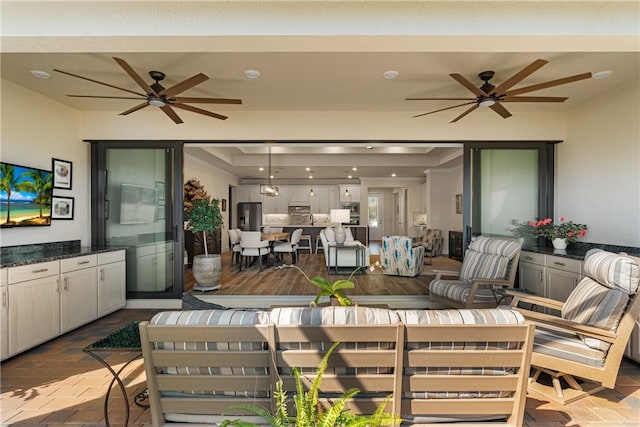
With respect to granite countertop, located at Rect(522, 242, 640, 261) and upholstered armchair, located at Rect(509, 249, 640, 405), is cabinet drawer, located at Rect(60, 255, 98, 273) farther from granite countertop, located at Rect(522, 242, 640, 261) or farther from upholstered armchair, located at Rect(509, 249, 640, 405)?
granite countertop, located at Rect(522, 242, 640, 261)

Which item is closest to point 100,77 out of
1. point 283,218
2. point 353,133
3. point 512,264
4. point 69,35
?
point 69,35

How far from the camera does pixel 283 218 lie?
1174 centimetres

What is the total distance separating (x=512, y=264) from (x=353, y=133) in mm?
2505

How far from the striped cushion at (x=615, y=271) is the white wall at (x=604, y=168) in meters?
1.36

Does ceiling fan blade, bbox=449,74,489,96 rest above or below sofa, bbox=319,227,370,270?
above

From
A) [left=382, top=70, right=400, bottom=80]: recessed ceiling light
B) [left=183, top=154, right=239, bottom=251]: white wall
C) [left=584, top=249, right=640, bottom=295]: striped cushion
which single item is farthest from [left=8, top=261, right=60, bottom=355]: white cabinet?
[left=584, top=249, right=640, bottom=295]: striped cushion

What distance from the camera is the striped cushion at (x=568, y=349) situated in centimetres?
213

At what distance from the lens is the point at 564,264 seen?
344cm

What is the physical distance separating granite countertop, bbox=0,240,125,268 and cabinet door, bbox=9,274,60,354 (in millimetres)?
189

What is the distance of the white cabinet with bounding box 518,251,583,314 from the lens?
131 inches

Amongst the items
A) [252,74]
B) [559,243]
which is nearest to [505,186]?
[559,243]

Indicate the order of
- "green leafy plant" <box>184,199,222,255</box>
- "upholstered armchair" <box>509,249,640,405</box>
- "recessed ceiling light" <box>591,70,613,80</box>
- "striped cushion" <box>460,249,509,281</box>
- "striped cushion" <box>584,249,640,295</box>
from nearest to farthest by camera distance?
"upholstered armchair" <box>509,249,640,405</box> < "striped cushion" <box>584,249,640,295</box> < "recessed ceiling light" <box>591,70,613,80</box> < "striped cushion" <box>460,249,509,281</box> < "green leafy plant" <box>184,199,222,255</box>

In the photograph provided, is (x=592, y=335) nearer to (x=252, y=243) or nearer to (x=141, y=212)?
(x=141, y=212)

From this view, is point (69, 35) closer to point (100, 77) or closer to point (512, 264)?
point (100, 77)
